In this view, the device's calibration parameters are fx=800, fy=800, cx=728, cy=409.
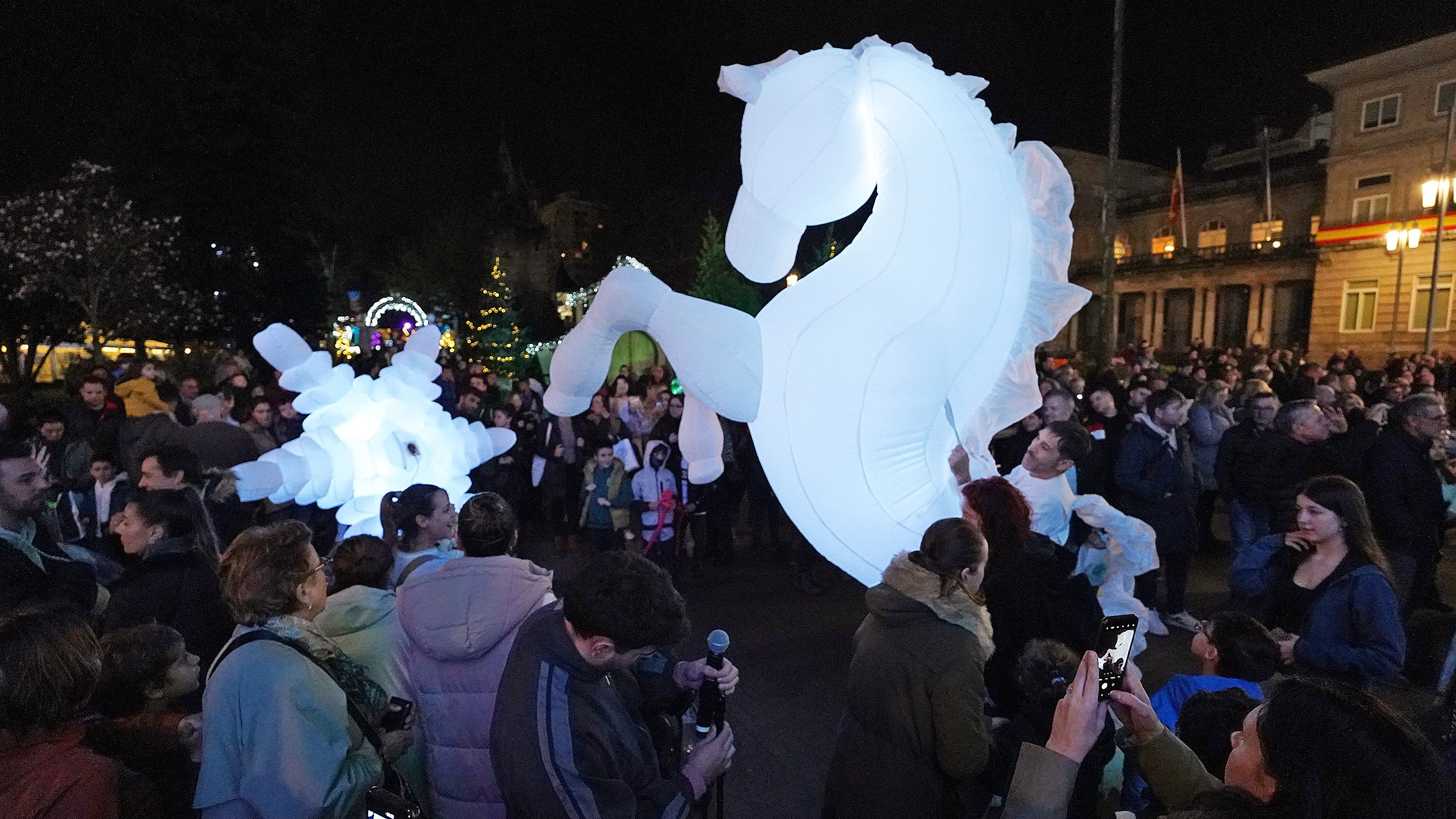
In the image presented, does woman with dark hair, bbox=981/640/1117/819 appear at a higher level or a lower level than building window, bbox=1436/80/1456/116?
lower

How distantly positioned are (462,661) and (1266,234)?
36341 mm

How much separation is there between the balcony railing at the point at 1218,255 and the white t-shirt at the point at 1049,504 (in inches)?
1208

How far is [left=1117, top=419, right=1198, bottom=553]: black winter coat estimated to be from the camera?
5.21 metres

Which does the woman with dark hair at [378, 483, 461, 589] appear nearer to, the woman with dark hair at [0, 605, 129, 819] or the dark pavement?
the woman with dark hair at [0, 605, 129, 819]

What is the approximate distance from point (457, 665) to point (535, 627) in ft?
→ 1.70

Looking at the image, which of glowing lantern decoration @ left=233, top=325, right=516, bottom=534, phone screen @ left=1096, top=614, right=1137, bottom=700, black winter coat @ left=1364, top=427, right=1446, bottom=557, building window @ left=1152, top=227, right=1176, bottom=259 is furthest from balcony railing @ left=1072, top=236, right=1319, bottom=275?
phone screen @ left=1096, top=614, right=1137, bottom=700

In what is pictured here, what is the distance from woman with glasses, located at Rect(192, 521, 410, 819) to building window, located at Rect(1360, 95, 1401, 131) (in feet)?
112

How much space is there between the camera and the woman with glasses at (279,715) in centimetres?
173

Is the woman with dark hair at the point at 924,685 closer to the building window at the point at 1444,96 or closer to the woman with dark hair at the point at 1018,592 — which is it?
the woman with dark hair at the point at 1018,592

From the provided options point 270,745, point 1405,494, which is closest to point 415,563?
point 270,745

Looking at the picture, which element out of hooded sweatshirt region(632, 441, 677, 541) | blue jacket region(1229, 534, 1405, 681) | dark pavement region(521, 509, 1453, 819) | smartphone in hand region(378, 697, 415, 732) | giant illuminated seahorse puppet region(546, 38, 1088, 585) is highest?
giant illuminated seahorse puppet region(546, 38, 1088, 585)

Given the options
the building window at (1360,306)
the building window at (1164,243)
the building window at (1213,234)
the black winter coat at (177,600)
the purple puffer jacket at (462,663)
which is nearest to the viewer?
the purple puffer jacket at (462,663)

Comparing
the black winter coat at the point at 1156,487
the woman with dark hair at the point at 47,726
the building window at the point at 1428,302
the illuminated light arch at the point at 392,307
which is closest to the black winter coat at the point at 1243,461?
the black winter coat at the point at 1156,487

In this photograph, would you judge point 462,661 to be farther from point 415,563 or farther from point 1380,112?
point 1380,112
